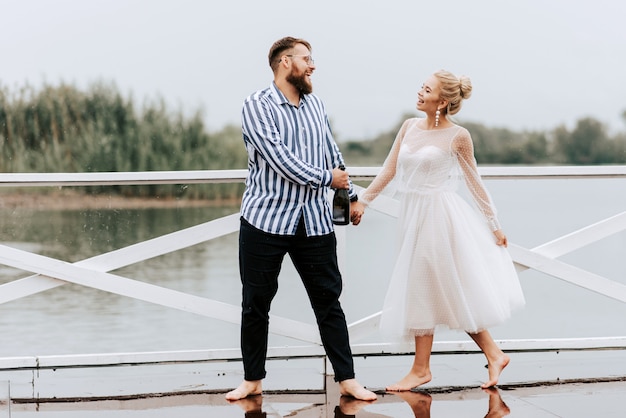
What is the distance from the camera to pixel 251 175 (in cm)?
331

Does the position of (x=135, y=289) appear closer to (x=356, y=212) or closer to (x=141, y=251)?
(x=141, y=251)

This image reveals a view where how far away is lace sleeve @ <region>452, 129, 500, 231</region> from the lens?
3467 millimetres

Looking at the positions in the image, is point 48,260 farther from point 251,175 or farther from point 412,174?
point 412,174

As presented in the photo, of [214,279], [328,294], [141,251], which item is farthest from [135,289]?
[214,279]

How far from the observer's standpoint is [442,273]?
349cm

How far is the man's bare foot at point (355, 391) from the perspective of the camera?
11.0ft

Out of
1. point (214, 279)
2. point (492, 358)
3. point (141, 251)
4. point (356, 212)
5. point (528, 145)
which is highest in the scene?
point (528, 145)

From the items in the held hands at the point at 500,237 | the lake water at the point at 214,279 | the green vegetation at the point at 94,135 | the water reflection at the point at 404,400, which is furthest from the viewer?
the green vegetation at the point at 94,135

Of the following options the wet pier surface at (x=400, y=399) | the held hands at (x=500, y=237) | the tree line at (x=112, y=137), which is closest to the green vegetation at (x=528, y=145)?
the tree line at (x=112, y=137)

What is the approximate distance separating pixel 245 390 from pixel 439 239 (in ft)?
3.01

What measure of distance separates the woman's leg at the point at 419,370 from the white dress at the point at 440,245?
0.05m

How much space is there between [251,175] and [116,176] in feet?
2.21

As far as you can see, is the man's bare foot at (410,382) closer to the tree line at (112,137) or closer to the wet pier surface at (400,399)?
the wet pier surface at (400,399)

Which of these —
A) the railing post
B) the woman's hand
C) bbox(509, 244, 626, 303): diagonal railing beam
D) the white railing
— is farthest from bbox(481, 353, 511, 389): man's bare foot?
the railing post
